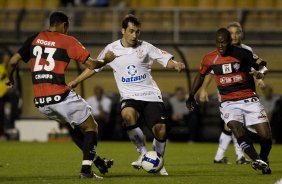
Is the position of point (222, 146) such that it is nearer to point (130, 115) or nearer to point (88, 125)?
point (130, 115)

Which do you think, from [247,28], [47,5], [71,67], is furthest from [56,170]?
[47,5]

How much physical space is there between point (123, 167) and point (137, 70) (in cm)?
184

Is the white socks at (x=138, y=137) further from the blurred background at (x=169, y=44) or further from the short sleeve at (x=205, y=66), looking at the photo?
the blurred background at (x=169, y=44)

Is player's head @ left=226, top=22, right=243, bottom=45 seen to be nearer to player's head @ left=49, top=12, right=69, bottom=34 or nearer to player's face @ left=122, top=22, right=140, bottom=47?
player's face @ left=122, top=22, right=140, bottom=47

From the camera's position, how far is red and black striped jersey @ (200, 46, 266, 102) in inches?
507

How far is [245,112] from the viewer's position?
12.9 m

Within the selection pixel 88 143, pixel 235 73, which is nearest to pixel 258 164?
pixel 235 73

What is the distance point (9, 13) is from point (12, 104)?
10.9ft

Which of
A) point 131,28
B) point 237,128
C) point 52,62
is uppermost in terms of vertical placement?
point 131,28

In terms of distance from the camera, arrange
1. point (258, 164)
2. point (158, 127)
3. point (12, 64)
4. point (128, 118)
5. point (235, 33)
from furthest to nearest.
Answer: point (235, 33) < point (128, 118) < point (158, 127) < point (258, 164) < point (12, 64)

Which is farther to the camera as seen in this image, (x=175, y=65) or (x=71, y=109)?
(x=175, y=65)

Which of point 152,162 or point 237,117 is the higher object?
point 237,117

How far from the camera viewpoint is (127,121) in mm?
12594

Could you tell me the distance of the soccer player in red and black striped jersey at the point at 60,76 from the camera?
11375 millimetres
